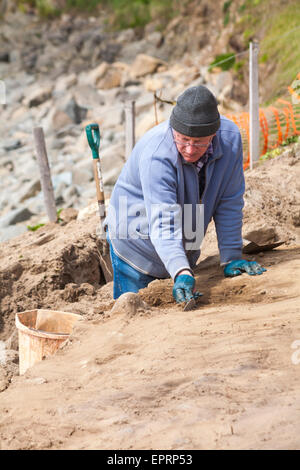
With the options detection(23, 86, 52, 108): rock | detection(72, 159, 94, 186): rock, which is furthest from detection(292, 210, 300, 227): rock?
detection(23, 86, 52, 108): rock

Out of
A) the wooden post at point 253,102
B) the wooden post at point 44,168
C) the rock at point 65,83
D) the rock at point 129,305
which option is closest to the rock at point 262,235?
the rock at point 129,305

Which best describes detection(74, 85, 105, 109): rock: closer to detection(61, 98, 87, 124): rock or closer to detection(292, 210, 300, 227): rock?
detection(61, 98, 87, 124): rock

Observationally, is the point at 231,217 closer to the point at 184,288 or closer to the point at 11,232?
the point at 184,288

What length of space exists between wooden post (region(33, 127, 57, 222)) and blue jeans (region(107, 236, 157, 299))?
3.19 metres

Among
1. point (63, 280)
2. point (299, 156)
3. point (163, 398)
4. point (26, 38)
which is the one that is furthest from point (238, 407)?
point (26, 38)

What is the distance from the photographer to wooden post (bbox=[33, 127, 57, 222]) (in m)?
6.93

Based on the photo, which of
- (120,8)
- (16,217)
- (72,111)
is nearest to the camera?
(16,217)

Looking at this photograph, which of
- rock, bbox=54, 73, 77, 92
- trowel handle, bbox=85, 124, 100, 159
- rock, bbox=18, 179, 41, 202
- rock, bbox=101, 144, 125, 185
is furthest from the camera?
rock, bbox=54, 73, 77, 92

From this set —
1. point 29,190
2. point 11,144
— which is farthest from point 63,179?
point 11,144

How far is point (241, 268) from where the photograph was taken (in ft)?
12.6

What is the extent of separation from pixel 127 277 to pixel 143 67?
1585 cm

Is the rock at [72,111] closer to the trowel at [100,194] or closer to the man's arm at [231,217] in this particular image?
the trowel at [100,194]

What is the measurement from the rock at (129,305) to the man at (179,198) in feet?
0.77

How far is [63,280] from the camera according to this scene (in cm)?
551
